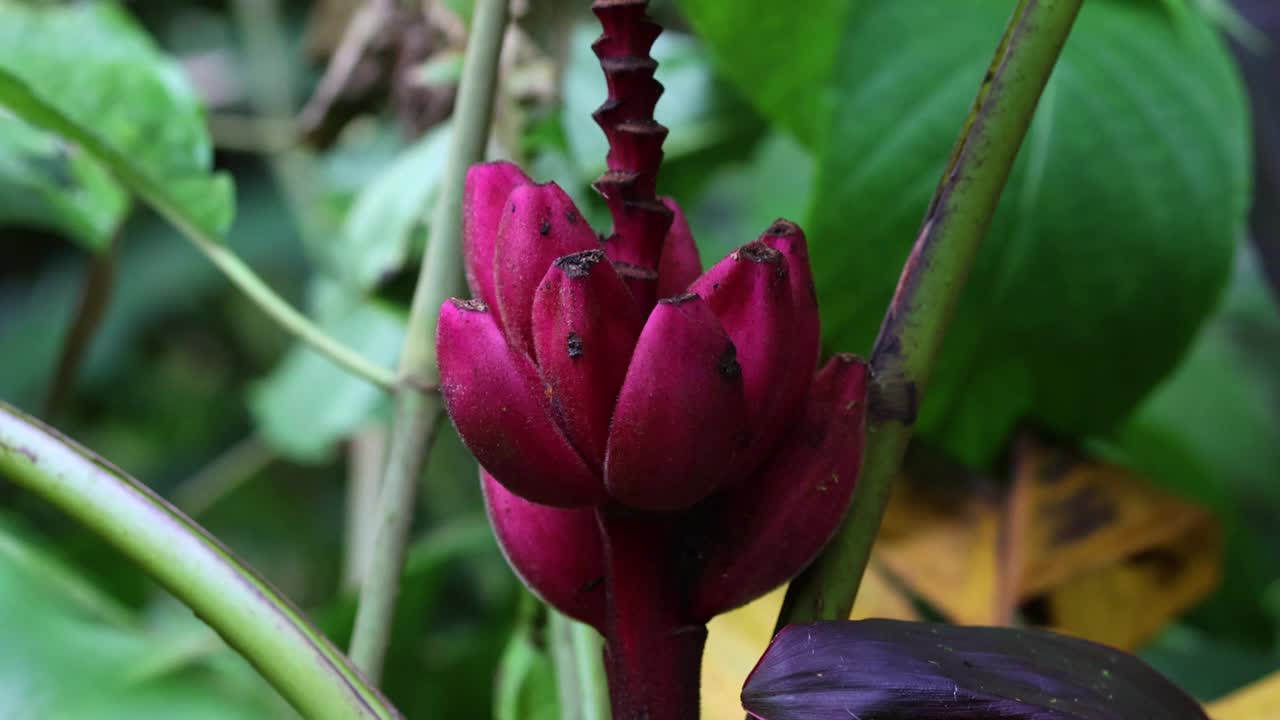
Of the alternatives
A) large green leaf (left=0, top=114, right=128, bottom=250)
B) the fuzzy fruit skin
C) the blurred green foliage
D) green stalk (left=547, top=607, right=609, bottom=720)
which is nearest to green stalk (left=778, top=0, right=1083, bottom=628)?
the fuzzy fruit skin

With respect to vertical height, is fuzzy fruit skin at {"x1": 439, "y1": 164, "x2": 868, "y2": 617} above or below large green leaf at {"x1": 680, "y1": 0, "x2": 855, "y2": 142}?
below

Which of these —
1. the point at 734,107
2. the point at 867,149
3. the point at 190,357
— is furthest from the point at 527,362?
the point at 190,357

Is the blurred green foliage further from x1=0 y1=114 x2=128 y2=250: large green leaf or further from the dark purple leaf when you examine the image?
the dark purple leaf

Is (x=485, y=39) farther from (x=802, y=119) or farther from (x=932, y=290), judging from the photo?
(x=802, y=119)

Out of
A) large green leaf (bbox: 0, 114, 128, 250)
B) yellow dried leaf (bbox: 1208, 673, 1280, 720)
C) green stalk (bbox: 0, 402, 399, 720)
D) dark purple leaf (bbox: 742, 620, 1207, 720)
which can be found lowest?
dark purple leaf (bbox: 742, 620, 1207, 720)

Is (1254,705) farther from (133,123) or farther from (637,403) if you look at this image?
(133,123)

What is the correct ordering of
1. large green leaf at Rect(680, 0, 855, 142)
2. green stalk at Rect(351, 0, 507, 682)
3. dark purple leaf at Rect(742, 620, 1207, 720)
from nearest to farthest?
dark purple leaf at Rect(742, 620, 1207, 720) < green stalk at Rect(351, 0, 507, 682) < large green leaf at Rect(680, 0, 855, 142)
